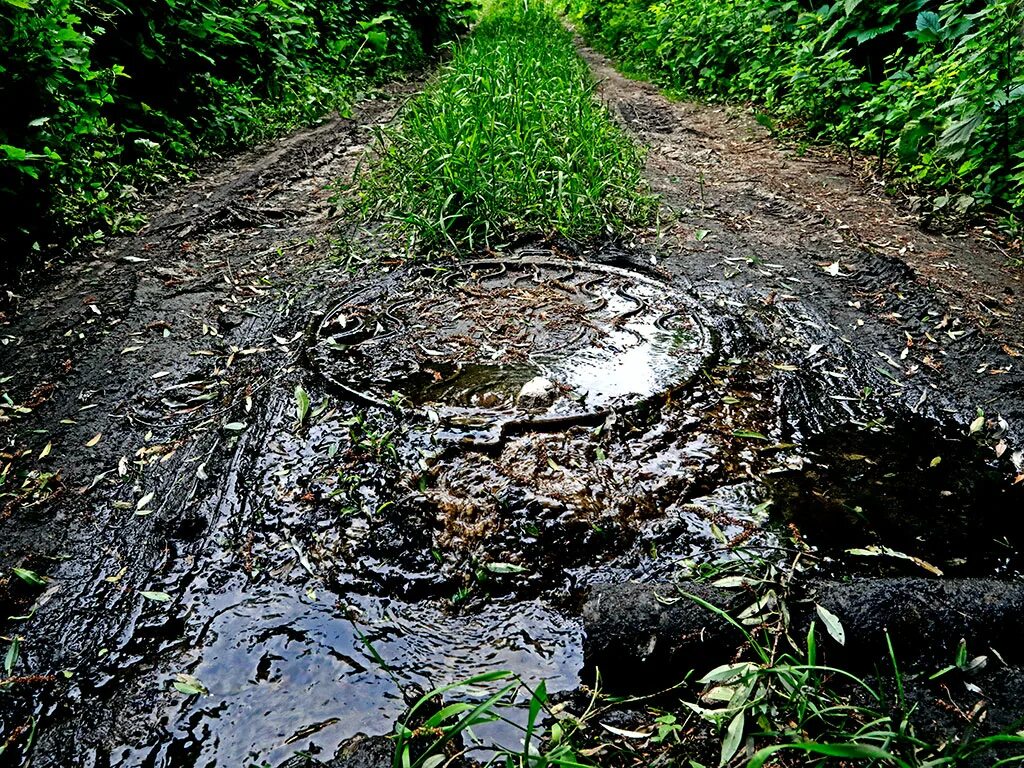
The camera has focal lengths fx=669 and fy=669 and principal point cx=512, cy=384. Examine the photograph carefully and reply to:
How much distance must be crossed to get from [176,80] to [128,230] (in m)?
1.84

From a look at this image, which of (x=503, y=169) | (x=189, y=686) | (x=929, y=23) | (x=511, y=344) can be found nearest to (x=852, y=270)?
(x=511, y=344)

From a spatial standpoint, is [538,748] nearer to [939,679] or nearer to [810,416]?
[939,679]

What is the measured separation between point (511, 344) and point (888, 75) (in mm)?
4422

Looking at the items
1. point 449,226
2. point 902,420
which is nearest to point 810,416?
point 902,420

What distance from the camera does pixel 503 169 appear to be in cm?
420

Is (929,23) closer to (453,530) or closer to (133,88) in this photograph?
(453,530)

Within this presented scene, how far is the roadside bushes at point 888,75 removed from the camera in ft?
12.4

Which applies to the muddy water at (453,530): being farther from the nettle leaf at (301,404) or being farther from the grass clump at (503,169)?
the grass clump at (503,169)

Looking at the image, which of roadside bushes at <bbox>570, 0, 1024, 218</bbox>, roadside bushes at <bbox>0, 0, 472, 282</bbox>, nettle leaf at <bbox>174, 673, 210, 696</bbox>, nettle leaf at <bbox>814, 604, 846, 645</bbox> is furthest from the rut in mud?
roadside bushes at <bbox>570, 0, 1024, 218</bbox>

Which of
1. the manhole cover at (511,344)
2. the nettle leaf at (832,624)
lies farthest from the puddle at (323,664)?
the manhole cover at (511,344)

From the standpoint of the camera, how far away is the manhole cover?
2475 millimetres

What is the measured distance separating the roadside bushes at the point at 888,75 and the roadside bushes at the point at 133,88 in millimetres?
4008

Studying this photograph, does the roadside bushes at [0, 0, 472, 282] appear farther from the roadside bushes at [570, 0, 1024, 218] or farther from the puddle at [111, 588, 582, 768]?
the roadside bushes at [570, 0, 1024, 218]

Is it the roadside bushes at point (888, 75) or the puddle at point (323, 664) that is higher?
the roadside bushes at point (888, 75)
